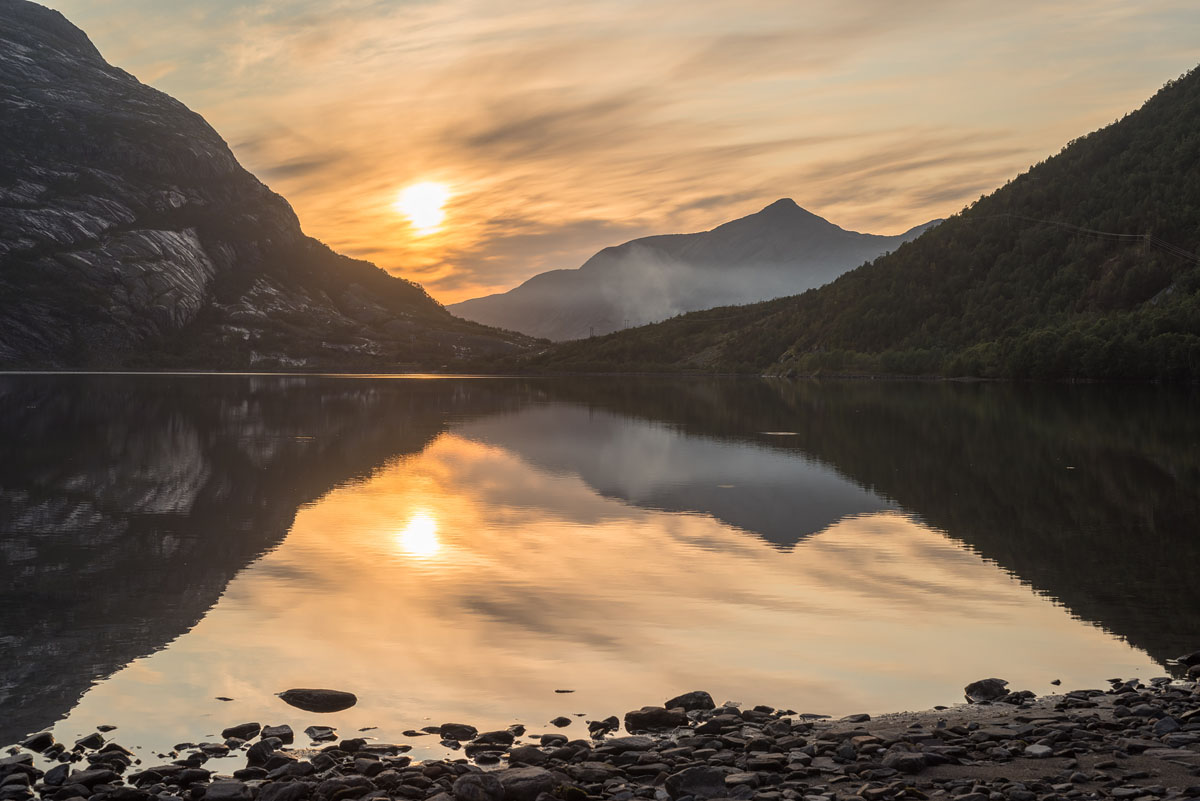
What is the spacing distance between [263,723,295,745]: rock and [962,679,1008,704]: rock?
893 centimetres

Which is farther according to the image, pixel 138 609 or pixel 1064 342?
pixel 1064 342

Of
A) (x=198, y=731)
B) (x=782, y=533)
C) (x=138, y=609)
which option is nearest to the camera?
(x=198, y=731)

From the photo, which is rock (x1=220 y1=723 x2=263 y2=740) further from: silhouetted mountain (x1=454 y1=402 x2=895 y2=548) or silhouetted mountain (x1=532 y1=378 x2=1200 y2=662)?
silhouetted mountain (x1=454 y1=402 x2=895 y2=548)

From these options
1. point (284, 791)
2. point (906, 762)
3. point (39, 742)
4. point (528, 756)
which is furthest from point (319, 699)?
point (906, 762)

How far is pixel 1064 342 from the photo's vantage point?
485ft

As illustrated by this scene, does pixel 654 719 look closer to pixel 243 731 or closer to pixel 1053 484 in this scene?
pixel 243 731

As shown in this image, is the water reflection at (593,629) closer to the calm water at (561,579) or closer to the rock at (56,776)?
the calm water at (561,579)

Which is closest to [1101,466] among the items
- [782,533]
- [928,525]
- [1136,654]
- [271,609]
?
[928,525]

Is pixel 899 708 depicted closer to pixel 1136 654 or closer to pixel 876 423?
pixel 1136 654

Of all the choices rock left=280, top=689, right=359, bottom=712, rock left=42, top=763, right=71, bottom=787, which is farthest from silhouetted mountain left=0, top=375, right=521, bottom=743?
rock left=280, top=689, right=359, bottom=712

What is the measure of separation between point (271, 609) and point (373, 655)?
3709 millimetres

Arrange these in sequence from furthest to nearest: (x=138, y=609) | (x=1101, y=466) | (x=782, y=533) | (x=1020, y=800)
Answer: (x=1101, y=466) → (x=782, y=533) → (x=138, y=609) → (x=1020, y=800)

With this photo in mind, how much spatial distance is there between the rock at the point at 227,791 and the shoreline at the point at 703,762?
17 millimetres

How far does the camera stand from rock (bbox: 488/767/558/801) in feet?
33.3
